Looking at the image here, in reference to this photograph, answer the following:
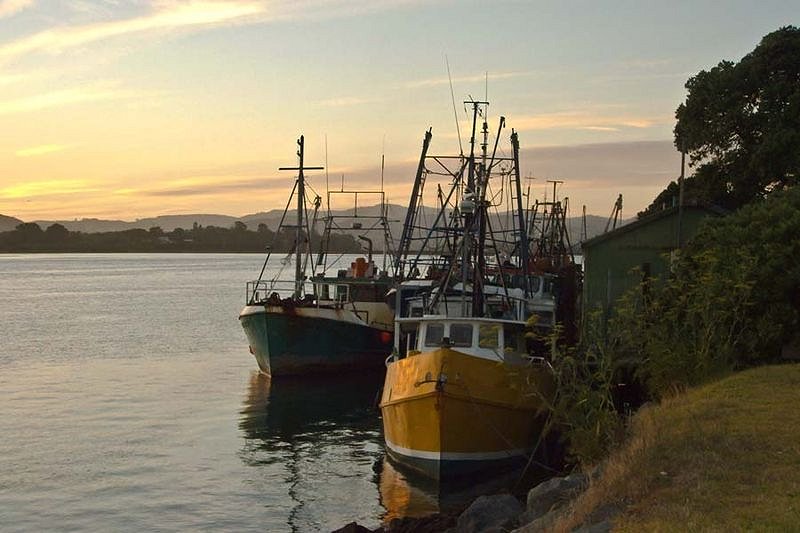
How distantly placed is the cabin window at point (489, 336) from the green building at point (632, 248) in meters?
8.09

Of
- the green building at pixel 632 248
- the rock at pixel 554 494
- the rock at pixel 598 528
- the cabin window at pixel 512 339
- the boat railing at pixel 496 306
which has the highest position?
the green building at pixel 632 248

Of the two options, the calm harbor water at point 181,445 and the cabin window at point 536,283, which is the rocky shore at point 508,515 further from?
the cabin window at point 536,283

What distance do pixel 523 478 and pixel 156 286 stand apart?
106 m

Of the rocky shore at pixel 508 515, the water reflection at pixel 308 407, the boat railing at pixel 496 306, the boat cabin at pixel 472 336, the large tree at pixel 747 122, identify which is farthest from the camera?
the large tree at pixel 747 122

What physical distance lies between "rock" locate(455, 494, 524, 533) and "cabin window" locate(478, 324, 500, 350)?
6.21 metres

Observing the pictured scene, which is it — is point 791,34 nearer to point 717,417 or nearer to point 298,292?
point 298,292

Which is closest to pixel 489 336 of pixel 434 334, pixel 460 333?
pixel 460 333

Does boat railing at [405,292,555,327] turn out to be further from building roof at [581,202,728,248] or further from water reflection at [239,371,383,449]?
water reflection at [239,371,383,449]

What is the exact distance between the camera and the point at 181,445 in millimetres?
25625

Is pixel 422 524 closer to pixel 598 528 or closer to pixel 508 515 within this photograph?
pixel 508 515

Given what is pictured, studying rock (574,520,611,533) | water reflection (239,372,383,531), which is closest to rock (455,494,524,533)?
water reflection (239,372,383,531)

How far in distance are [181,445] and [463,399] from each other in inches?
374

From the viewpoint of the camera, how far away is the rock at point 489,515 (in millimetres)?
14568

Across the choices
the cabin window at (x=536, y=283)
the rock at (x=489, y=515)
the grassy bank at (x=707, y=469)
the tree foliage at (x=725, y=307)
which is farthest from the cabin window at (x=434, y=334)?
the cabin window at (x=536, y=283)
